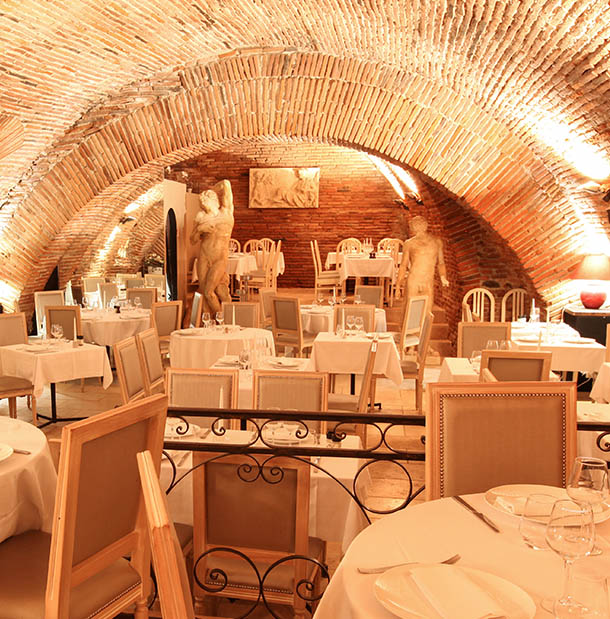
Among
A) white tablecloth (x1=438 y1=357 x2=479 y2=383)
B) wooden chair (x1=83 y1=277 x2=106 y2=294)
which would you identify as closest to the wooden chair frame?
white tablecloth (x1=438 y1=357 x2=479 y2=383)

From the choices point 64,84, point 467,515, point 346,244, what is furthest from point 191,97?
→ point 467,515

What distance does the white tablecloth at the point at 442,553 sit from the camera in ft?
4.63

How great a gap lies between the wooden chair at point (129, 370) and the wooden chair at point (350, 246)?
30.6 feet

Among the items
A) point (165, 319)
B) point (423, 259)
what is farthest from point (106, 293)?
point (423, 259)

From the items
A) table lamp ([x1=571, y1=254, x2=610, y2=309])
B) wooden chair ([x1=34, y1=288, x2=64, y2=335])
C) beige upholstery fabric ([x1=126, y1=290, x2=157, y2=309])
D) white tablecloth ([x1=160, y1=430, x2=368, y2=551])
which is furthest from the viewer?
beige upholstery fabric ([x1=126, y1=290, x2=157, y2=309])

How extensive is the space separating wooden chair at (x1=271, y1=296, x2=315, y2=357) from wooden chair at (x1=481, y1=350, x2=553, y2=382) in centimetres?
320

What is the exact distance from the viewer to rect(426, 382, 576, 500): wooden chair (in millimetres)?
2219

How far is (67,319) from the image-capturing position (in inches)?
272

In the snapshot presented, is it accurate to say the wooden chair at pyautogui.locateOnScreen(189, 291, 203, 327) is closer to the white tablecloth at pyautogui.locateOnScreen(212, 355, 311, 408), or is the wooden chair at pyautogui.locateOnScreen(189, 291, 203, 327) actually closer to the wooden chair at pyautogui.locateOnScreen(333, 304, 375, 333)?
the wooden chair at pyautogui.locateOnScreen(333, 304, 375, 333)

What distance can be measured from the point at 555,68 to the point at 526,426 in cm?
373

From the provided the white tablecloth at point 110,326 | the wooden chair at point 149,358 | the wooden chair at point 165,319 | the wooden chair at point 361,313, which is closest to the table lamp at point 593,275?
the wooden chair at point 361,313

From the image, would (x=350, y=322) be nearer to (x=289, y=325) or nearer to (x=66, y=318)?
(x=289, y=325)

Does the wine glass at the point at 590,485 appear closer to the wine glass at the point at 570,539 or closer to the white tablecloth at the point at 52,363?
the wine glass at the point at 570,539

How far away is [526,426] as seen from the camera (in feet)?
7.44
